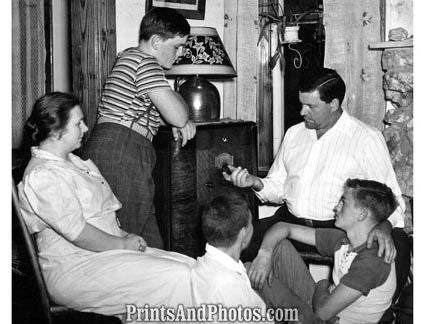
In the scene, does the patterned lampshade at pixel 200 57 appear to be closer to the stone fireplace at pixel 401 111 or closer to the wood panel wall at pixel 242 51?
the wood panel wall at pixel 242 51

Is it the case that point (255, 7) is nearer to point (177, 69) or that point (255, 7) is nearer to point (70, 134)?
point (177, 69)

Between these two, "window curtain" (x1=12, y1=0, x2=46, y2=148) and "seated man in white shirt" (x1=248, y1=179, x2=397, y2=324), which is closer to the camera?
"seated man in white shirt" (x1=248, y1=179, x2=397, y2=324)

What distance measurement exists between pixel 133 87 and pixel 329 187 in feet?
3.30

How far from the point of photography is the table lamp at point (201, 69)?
3.34 m

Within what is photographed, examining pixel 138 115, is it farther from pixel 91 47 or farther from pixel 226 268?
pixel 226 268

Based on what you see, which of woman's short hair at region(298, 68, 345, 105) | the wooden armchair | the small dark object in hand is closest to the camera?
the wooden armchair

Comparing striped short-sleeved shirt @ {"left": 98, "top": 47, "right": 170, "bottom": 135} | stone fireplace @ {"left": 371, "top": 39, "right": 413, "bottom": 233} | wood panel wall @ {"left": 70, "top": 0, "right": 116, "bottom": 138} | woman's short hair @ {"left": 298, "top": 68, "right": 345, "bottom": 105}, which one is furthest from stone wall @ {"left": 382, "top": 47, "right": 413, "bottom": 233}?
wood panel wall @ {"left": 70, "top": 0, "right": 116, "bottom": 138}

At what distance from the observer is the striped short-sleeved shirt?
2.77 metres

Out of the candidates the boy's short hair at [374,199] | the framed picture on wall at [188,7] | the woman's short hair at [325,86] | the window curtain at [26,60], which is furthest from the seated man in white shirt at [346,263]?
the framed picture on wall at [188,7]

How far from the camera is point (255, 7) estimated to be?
3.93m

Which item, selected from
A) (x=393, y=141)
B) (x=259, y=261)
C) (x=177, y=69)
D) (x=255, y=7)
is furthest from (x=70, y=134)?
(x=255, y=7)

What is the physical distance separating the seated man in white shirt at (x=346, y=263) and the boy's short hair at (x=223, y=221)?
1.19 feet

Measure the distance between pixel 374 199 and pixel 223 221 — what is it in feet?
2.09

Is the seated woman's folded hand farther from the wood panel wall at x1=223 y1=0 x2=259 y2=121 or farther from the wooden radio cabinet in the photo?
the wood panel wall at x1=223 y1=0 x2=259 y2=121
